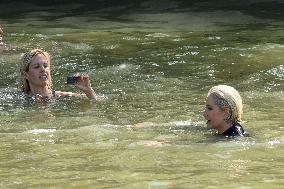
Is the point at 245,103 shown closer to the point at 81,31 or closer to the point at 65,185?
the point at 65,185

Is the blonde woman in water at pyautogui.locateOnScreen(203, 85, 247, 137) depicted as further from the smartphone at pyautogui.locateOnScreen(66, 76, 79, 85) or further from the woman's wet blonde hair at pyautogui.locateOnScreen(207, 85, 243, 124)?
the smartphone at pyautogui.locateOnScreen(66, 76, 79, 85)

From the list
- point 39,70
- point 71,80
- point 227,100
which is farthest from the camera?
point 39,70

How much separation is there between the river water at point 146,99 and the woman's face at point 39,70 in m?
0.36

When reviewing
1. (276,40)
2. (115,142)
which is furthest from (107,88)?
(276,40)

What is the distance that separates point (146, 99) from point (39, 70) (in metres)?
1.46

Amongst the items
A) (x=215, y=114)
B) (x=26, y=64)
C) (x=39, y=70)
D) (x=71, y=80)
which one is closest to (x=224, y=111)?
(x=215, y=114)

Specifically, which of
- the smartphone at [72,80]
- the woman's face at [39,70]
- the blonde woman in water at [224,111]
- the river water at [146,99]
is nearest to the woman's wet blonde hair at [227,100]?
the blonde woman in water at [224,111]

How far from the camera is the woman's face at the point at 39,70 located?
10328 millimetres

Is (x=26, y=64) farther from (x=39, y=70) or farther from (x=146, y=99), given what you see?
(x=146, y=99)

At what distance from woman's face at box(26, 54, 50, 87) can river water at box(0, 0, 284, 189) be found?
14.1 inches

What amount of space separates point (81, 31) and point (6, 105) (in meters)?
6.66

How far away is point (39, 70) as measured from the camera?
10.4m

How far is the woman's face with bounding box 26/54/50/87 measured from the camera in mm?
10328

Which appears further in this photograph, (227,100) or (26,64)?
(26,64)
